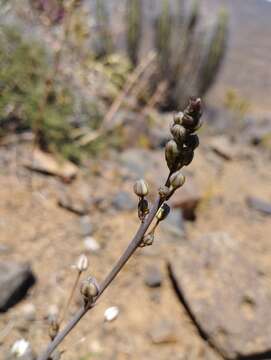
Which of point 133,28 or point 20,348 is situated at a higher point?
point 20,348

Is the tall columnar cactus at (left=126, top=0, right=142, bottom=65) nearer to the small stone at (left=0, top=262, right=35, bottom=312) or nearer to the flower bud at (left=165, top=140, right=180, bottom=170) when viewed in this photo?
the small stone at (left=0, top=262, right=35, bottom=312)

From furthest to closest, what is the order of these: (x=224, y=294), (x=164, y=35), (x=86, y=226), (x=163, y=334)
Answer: (x=164, y=35)
(x=86, y=226)
(x=224, y=294)
(x=163, y=334)

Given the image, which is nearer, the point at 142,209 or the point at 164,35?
the point at 142,209

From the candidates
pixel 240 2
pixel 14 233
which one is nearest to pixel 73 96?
pixel 14 233

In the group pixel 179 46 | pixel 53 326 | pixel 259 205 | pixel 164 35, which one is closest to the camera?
pixel 53 326

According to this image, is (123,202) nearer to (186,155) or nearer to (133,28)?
(186,155)

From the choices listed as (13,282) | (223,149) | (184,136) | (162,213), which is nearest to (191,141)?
(184,136)

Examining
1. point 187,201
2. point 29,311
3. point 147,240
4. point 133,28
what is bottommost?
point 133,28

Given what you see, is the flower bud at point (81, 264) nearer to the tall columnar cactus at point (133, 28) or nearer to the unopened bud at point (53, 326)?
the unopened bud at point (53, 326)
